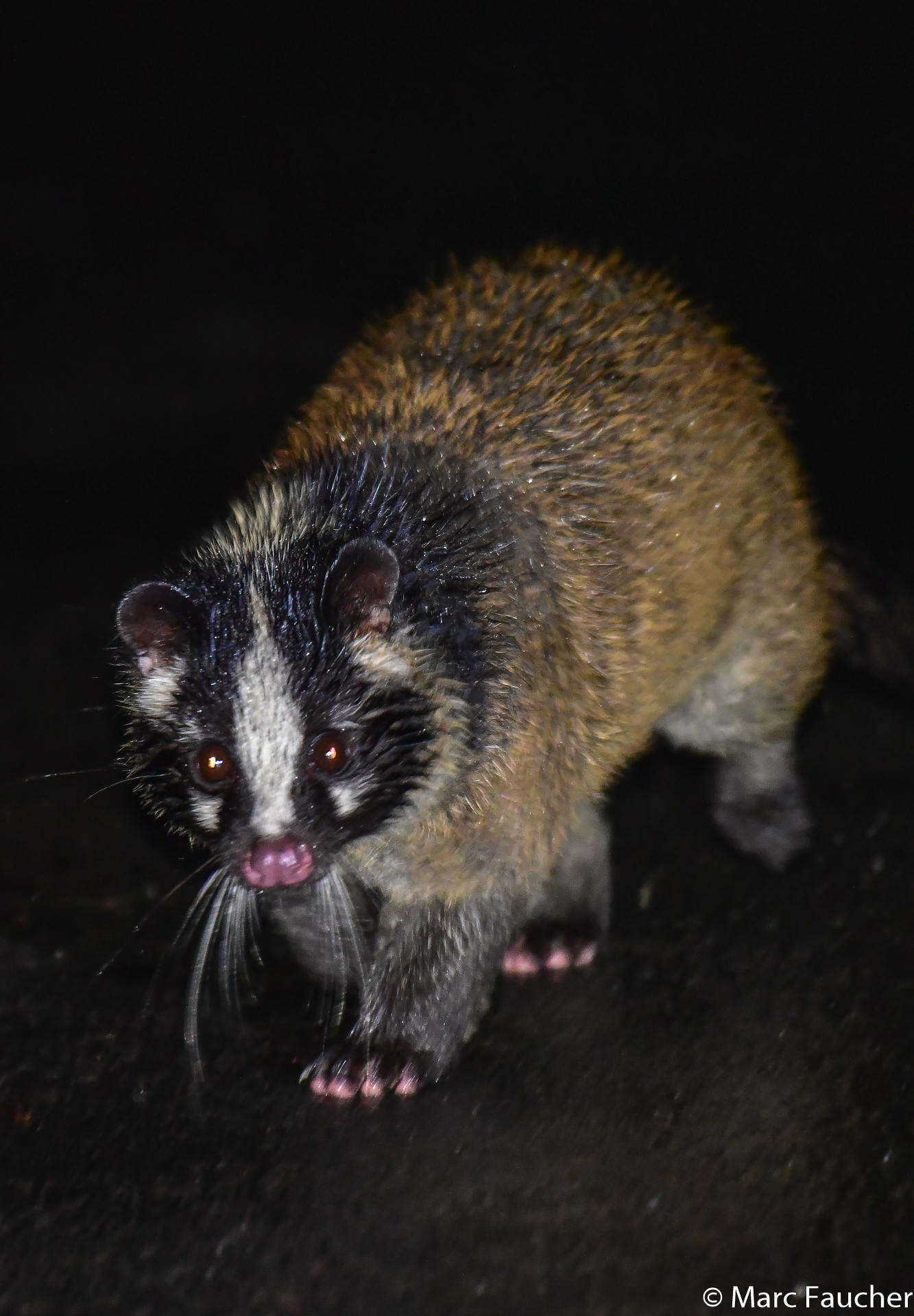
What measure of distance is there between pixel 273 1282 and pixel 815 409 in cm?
675

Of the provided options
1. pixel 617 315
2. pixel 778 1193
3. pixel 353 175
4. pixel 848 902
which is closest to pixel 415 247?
pixel 353 175

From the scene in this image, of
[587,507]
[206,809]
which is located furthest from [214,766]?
[587,507]

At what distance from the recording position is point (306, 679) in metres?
4.14

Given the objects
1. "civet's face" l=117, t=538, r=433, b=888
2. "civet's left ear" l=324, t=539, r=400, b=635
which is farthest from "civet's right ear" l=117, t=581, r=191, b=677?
"civet's left ear" l=324, t=539, r=400, b=635

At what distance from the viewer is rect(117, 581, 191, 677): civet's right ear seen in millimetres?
4289

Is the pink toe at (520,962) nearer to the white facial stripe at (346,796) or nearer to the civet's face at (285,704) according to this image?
the civet's face at (285,704)

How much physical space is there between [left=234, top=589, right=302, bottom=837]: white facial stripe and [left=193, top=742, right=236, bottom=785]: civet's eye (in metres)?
0.07

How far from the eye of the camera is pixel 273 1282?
3713 mm

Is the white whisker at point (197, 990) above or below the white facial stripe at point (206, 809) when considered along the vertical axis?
below

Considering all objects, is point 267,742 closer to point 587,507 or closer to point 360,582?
point 360,582

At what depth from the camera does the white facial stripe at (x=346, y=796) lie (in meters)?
4.19

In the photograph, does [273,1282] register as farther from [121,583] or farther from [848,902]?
[121,583]

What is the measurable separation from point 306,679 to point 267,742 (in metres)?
0.20

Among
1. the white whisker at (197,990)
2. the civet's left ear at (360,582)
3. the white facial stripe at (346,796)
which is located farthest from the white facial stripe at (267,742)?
the white whisker at (197,990)
